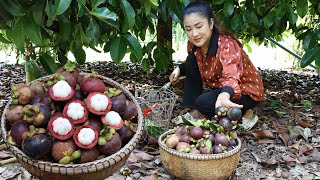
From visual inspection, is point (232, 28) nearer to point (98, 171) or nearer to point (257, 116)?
point (257, 116)

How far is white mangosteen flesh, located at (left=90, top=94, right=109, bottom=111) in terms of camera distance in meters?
1.25

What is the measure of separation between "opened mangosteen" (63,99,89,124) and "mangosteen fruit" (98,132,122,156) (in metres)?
0.10

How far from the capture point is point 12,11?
1.40 metres

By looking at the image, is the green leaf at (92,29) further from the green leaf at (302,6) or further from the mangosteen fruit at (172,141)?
the green leaf at (302,6)

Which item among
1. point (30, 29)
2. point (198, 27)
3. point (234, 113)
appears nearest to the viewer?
point (30, 29)

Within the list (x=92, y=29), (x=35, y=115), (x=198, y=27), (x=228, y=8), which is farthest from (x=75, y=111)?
(x=228, y=8)

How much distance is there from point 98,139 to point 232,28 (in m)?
1.30

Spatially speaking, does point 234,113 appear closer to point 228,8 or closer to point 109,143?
point 109,143

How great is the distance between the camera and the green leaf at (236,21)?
2.26 metres

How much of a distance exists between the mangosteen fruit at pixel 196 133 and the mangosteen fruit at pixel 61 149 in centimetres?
64

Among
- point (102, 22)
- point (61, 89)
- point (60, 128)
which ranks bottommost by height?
point (60, 128)

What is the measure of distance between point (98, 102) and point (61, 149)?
0.18m

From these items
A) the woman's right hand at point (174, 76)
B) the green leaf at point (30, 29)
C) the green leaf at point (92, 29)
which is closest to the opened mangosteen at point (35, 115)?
the green leaf at point (30, 29)

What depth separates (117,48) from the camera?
171 centimetres
